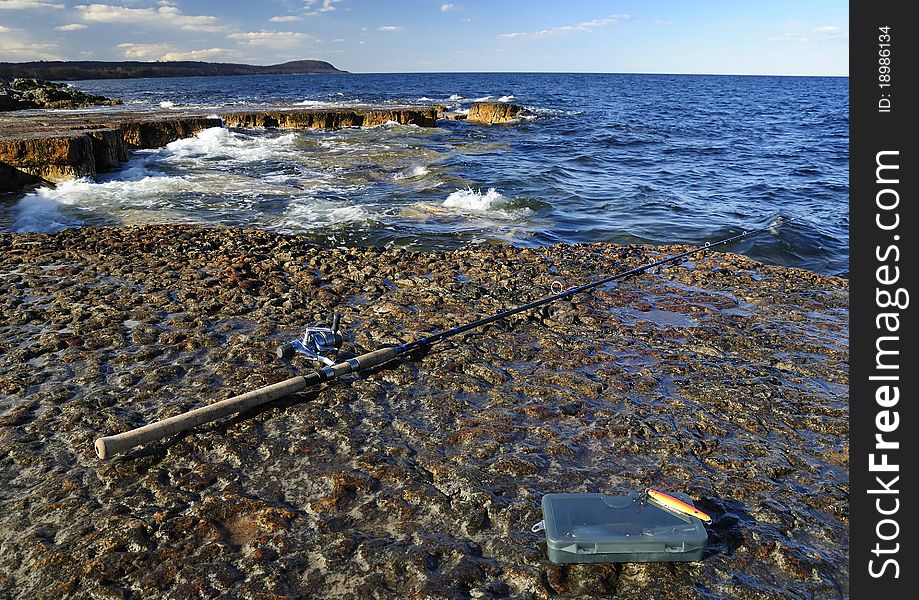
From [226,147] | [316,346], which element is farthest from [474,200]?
[226,147]

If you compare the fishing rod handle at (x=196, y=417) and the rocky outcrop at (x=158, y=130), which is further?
the rocky outcrop at (x=158, y=130)

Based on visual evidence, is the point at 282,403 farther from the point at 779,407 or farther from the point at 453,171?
the point at 453,171

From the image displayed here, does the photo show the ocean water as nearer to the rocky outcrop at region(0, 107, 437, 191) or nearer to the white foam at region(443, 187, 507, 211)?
the white foam at region(443, 187, 507, 211)

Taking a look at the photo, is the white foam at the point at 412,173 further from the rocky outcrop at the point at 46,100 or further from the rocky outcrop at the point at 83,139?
the rocky outcrop at the point at 46,100

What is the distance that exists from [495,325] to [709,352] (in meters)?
2.38

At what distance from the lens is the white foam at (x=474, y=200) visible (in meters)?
15.3

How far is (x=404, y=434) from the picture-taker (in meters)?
5.00

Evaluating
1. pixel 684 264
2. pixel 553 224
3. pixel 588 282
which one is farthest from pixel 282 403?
pixel 553 224

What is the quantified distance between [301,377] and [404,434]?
1137mm

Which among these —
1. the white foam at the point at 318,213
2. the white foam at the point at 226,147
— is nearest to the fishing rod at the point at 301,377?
the white foam at the point at 318,213

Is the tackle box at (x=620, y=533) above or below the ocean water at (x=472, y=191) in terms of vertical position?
below

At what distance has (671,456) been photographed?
15.7 feet

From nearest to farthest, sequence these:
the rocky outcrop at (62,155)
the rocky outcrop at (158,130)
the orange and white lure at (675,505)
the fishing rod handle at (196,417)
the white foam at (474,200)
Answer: the orange and white lure at (675,505) < the fishing rod handle at (196,417) < the rocky outcrop at (62,155) < the white foam at (474,200) < the rocky outcrop at (158,130)
